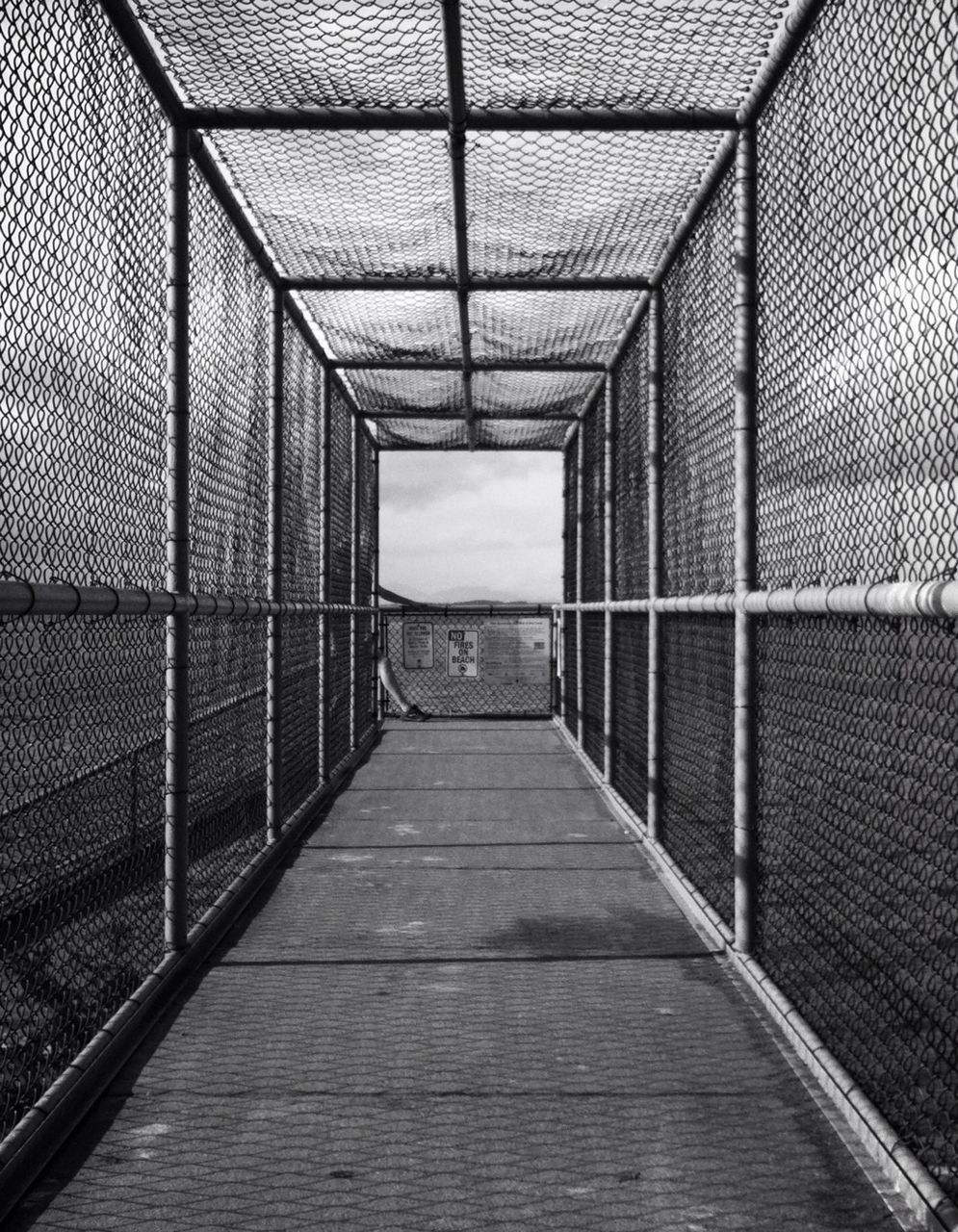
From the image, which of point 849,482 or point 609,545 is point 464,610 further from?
point 849,482

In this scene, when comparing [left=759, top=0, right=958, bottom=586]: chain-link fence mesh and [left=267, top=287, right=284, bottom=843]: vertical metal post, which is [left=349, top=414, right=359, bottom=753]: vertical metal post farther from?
[left=759, top=0, right=958, bottom=586]: chain-link fence mesh

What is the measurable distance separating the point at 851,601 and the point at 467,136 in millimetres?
2834

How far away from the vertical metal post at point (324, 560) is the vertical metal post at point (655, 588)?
2727 mm

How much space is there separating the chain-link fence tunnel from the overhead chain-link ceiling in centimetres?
2

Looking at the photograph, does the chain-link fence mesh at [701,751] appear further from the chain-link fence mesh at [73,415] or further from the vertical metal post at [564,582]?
the vertical metal post at [564,582]

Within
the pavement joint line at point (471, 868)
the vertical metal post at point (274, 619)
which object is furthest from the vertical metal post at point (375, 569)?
the pavement joint line at point (471, 868)

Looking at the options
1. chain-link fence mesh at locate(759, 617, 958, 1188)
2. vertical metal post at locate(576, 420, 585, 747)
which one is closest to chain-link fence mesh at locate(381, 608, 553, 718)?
vertical metal post at locate(576, 420, 585, 747)

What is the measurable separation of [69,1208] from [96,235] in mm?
2500

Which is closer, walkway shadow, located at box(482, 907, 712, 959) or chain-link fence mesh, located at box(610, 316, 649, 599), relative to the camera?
walkway shadow, located at box(482, 907, 712, 959)

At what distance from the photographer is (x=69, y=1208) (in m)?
2.60

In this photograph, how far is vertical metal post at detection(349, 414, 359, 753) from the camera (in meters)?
10.8

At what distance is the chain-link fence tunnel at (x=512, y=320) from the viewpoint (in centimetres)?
290

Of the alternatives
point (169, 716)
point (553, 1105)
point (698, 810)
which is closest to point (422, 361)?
point (698, 810)

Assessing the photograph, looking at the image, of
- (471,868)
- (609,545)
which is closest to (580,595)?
(609,545)
